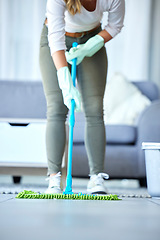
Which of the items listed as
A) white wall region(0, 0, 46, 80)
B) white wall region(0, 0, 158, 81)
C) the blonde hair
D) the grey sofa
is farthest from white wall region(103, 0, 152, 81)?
the blonde hair

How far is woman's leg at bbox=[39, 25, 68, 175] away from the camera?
1624mm

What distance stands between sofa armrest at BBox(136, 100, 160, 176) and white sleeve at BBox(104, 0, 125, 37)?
3.13 feet

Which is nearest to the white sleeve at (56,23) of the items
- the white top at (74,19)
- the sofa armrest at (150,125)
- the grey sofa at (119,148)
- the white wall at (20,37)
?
the white top at (74,19)

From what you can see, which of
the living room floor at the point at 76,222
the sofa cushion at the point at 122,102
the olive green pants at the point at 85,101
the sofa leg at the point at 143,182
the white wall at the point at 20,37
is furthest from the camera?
the white wall at the point at 20,37

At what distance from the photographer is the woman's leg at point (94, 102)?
167cm

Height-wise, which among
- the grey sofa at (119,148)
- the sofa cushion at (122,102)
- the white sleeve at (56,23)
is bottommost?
the grey sofa at (119,148)

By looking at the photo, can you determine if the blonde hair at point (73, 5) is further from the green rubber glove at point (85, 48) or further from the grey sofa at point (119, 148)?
the grey sofa at point (119, 148)

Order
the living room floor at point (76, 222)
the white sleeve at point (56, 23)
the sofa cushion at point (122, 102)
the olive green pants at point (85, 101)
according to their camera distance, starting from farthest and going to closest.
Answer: the sofa cushion at point (122, 102), the olive green pants at point (85, 101), the white sleeve at point (56, 23), the living room floor at point (76, 222)

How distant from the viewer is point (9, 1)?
4.12 meters

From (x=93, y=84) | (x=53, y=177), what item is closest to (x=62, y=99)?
(x=93, y=84)

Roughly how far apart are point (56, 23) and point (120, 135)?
1.21m

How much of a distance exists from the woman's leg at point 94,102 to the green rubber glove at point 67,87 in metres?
0.12

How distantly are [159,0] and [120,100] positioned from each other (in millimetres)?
1632

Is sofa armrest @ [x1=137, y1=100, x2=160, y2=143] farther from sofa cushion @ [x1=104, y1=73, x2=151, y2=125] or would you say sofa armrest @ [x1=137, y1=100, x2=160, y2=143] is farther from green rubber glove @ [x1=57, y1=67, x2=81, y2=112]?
green rubber glove @ [x1=57, y1=67, x2=81, y2=112]
